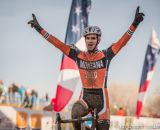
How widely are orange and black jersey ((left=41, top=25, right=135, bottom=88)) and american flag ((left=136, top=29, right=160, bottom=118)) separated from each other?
1030cm

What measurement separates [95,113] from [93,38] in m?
1.37

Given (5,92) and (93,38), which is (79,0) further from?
(93,38)

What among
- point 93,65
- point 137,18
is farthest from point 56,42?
point 137,18

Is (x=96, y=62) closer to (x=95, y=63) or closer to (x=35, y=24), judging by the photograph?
(x=95, y=63)

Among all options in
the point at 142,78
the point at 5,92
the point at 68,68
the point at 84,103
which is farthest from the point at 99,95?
the point at 142,78

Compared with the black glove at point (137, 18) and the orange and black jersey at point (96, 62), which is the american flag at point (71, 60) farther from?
the black glove at point (137, 18)

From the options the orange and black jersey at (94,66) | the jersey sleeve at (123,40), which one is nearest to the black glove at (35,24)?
the orange and black jersey at (94,66)

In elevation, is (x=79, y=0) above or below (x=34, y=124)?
above

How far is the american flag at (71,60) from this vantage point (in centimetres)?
1169

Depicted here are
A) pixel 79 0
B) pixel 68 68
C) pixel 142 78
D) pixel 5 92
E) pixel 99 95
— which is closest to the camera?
pixel 99 95

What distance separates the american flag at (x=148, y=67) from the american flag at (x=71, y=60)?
5.60 m

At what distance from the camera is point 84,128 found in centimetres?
616

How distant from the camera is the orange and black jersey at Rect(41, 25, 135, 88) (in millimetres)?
6871

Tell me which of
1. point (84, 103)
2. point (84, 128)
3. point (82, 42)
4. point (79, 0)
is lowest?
point (84, 128)
